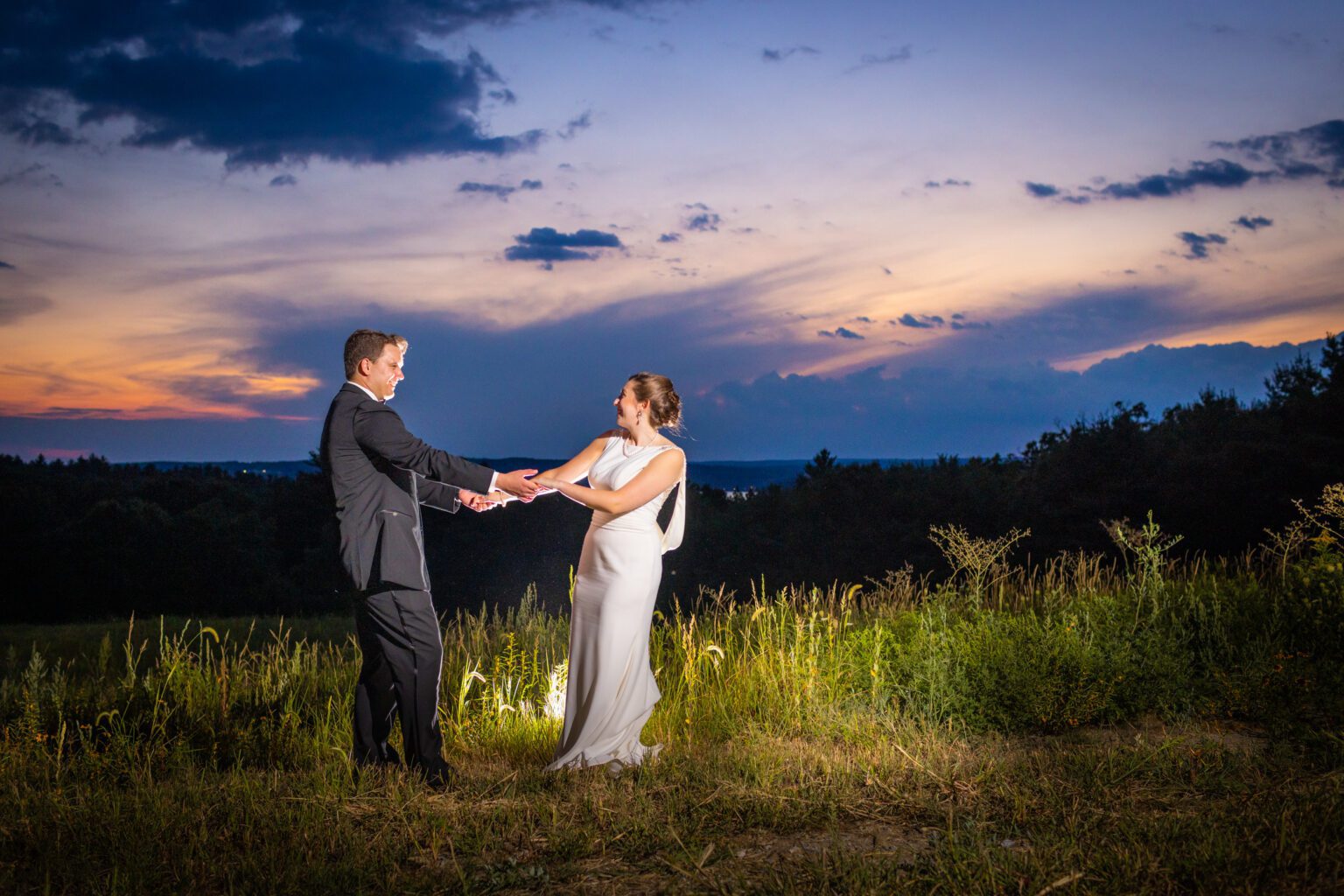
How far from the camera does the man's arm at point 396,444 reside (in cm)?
518

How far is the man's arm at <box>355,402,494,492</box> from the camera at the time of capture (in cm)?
518

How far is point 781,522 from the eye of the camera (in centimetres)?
2639

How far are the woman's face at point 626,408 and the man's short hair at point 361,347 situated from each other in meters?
1.26

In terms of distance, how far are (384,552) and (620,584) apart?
1.23 metres

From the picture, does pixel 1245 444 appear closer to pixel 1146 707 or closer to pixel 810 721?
pixel 1146 707

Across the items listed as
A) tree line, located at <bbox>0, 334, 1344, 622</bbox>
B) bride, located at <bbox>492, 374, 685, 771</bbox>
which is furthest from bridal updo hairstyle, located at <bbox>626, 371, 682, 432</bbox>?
tree line, located at <bbox>0, 334, 1344, 622</bbox>

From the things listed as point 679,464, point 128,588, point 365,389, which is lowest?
point 128,588

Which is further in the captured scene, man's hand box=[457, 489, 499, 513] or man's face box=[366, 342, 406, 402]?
man's hand box=[457, 489, 499, 513]

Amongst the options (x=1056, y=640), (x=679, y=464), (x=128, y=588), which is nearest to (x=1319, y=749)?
(x=1056, y=640)

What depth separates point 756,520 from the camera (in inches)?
1054

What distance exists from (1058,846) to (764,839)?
1159 millimetres

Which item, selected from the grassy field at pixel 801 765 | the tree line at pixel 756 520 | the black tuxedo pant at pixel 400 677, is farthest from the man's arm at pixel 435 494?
the tree line at pixel 756 520

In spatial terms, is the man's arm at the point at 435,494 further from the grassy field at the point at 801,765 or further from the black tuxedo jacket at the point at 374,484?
the grassy field at the point at 801,765

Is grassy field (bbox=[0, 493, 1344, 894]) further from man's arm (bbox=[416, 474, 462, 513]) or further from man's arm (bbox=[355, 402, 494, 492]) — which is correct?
man's arm (bbox=[355, 402, 494, 492])
